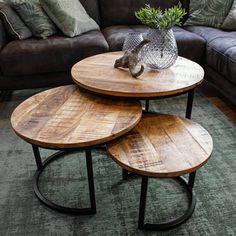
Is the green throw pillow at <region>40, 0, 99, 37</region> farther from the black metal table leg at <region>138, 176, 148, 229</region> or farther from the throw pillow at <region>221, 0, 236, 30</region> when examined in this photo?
the black metal table leg at <region>138, 176, 148, 229</region>

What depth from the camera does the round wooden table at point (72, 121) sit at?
3.54 ft

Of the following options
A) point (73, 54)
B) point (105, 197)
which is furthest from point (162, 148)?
point (73, 54)

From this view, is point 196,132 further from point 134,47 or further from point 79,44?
point 79,44

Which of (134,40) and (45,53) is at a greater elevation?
(134,40)

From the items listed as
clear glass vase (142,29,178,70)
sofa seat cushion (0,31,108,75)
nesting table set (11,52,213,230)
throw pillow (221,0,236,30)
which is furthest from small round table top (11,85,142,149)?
throw pillow (221,0,236,30)

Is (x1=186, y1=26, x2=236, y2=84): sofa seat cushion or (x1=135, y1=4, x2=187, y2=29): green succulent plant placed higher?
(x1=135, y1=4, x2=187, y2=29): green succulent plant

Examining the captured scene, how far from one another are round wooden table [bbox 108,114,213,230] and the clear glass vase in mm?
353

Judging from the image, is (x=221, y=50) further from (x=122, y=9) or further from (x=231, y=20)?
(x=122, y=9)

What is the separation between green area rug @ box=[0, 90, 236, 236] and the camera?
128 centimetres

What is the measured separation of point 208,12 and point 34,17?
67.2 inches

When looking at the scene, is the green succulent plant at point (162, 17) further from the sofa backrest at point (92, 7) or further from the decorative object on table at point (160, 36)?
the sofa backrest at point (92, 7)

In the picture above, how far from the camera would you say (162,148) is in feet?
3.79

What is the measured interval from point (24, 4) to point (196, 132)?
189 cm

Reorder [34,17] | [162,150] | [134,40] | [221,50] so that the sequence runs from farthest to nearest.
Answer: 1. [34,17]
2. [221,50]
3. [134,40]
4. [162,150]
